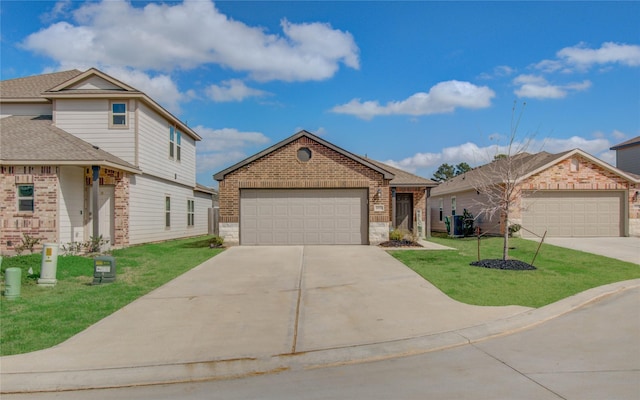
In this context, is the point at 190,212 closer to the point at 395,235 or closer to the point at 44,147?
the point at 44,147

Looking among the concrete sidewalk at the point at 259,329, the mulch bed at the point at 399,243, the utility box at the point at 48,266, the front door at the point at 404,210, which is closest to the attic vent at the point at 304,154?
the mulch bed at the point at 399,243


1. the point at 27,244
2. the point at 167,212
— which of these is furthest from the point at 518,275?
the point at 167,212

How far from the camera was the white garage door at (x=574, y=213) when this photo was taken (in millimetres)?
22094

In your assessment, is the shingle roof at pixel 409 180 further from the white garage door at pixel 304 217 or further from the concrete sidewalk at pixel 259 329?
the concrete sidewalk at pixel 259 329

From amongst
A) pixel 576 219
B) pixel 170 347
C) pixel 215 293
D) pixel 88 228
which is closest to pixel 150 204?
pixel 88 228

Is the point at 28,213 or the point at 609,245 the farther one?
the point at 609,245

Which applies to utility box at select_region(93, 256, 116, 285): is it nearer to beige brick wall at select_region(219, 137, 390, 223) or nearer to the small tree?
beige brick wall at select_region(219, 137, 390, 223)

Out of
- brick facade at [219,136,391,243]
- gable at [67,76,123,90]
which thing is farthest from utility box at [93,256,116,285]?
gable at [67,76,123,90]

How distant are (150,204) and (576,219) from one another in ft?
65.5

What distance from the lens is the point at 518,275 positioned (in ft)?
37.1

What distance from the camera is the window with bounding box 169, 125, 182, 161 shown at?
74.9 ft

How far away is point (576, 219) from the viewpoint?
22.2m

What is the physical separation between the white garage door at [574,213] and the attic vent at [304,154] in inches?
434

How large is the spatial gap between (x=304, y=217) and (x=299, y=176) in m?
1.69
